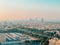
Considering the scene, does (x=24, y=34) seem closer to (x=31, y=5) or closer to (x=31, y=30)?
(x=31, y=30)

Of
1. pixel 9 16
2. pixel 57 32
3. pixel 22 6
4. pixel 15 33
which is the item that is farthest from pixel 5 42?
pixel 57 32

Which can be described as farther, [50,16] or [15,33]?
[50,16]

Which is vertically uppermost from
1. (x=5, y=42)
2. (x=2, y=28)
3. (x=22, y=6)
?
(x=22, y=6)

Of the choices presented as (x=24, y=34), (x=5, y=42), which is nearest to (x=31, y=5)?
(x=24, y=34)

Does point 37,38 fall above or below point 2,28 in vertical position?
below

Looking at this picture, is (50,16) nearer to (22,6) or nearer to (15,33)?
(22,6)

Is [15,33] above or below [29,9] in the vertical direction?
below
